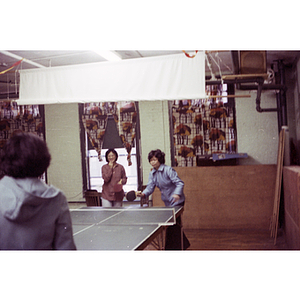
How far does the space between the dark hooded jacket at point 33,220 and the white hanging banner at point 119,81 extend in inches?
61.2

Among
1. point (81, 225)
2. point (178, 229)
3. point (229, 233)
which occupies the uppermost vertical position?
point (81, 225)

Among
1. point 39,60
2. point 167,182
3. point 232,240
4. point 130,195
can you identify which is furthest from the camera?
point 232,240

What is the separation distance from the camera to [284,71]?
3125 millimetres

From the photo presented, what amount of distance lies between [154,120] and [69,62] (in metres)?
2.78

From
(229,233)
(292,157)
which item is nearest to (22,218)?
(292,157)

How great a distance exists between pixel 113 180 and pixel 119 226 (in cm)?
59

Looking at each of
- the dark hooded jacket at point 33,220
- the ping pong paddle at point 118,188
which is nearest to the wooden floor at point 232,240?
the ping pong paddle at point 118,188

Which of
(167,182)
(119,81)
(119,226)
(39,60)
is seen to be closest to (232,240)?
(167,182)

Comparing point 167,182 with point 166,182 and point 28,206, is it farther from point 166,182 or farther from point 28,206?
point 28,206

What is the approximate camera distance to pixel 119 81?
2.91 metres

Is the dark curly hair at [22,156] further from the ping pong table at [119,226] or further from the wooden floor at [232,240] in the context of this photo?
the wooden floor at [232,240]

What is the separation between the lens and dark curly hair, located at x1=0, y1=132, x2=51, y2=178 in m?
1.52

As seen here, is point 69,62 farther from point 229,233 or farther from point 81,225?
point 229,233
